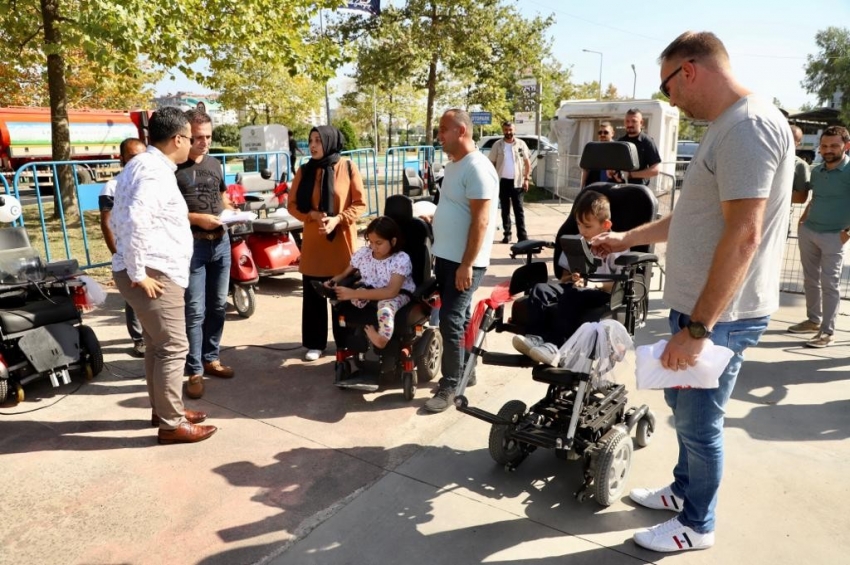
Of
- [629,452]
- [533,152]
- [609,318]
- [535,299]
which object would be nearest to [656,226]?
[609,318]

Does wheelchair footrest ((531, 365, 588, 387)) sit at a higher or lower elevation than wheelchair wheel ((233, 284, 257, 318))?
higher

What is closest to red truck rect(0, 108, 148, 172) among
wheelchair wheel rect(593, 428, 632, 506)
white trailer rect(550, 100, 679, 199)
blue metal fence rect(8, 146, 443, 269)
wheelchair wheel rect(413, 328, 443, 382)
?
blue metal fence rect(8, 146, 443, 269)

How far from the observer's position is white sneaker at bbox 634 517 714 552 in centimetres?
276

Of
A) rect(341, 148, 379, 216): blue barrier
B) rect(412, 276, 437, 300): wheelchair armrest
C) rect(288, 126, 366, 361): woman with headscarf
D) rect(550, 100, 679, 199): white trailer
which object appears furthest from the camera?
rect(550, 100, 679, 199): white trailer

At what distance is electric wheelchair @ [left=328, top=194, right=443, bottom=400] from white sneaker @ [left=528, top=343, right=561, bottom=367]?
1.37 metres

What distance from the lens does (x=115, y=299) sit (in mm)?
6906

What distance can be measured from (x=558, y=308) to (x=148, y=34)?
24.4ft

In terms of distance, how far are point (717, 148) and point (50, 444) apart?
13.1 ft

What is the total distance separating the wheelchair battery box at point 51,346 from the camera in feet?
14.0

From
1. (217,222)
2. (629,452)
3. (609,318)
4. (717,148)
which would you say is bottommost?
(629,452)

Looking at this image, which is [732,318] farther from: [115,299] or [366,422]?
[115,299]

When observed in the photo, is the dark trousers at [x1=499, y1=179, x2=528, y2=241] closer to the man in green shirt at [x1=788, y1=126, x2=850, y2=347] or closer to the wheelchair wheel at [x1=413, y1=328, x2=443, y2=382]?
the man in green shirt at [x1=788, y1=126, x2=850, y2=347]

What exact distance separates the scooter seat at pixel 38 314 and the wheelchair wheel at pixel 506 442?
338 centimetres

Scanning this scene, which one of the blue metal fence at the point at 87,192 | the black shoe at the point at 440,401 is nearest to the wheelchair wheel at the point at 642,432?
the black shoe at the point at 440,401
